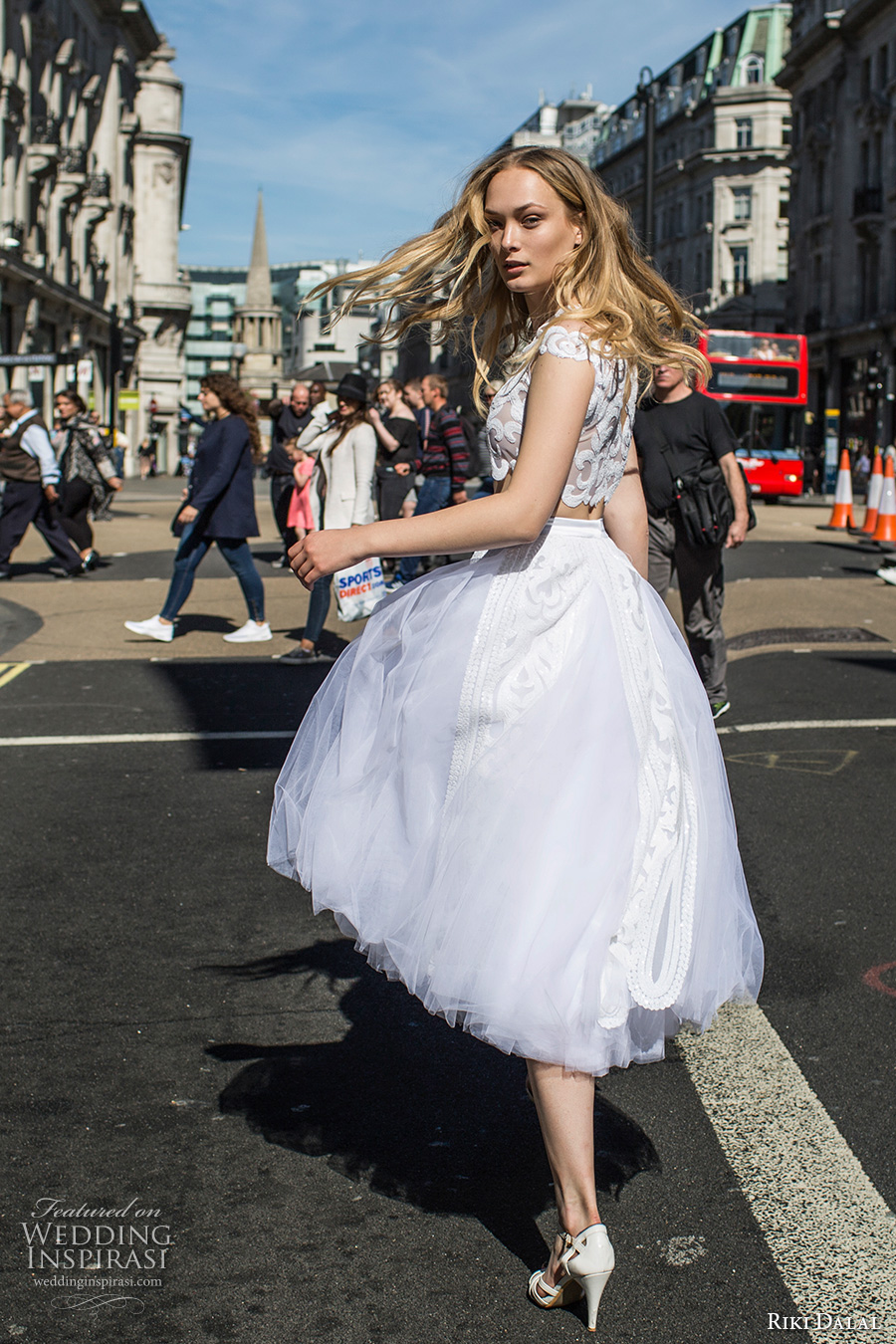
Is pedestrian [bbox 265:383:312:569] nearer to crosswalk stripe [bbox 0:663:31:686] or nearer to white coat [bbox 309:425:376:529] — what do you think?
white coat [bbox 309:425:376:529]

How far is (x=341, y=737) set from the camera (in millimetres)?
2568

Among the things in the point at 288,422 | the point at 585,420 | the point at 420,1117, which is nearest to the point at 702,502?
the point at 420,1117

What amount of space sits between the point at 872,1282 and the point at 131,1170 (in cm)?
142

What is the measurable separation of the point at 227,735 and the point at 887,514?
1409 cm

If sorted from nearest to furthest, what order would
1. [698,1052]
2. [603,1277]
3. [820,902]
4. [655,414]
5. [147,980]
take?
[603,1277]
[698,1052]
[147,980]
[820,902]
[655,414]

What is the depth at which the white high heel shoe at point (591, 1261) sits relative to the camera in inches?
90.0

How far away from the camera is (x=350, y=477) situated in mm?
9234

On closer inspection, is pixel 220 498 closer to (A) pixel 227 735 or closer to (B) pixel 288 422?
(A) pixel 227 735

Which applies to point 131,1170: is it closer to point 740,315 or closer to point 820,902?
point 820,902

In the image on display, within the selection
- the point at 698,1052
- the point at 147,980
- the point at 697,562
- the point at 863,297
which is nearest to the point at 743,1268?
the point at 698,1052

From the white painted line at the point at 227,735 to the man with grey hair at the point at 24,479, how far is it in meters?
7.74

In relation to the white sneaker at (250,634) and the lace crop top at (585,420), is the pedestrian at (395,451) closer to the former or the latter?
the white sneaker at (250,634)

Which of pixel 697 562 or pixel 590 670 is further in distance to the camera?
pixel 697 562

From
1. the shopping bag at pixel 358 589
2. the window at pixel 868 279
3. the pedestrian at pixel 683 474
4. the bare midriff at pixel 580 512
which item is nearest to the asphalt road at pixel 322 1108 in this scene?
the bare midriff at pixel 580 512
